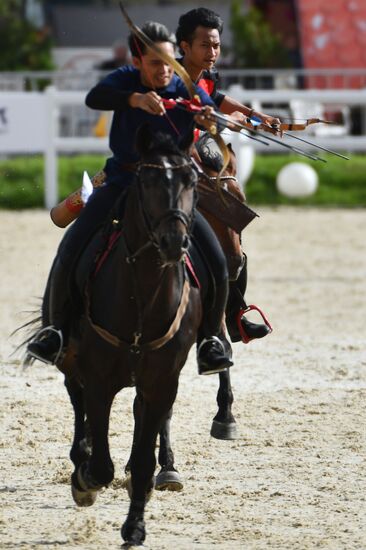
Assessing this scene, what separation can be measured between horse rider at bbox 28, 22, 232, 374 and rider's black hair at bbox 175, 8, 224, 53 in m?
1.28

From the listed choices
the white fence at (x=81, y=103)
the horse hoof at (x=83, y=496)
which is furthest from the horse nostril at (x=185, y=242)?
the white fence at (x=81, y=103)

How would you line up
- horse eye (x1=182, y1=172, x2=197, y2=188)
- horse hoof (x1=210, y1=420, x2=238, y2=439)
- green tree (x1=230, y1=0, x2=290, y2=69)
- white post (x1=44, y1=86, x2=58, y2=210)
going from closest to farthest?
horse eye (x1=182, y1=172, x2=197, y2=188), horse hoof (x1=210, y1=420, x2=238, y2=439), white post (x1=44, y1=86, x2=58, y2=210), green tree (x1=230, y1=0, x2=290, y2=69)

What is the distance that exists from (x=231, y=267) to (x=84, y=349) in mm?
1644

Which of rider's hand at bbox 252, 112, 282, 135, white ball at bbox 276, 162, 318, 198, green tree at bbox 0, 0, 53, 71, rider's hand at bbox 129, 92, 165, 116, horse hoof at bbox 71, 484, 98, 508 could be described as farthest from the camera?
green tree at bbox 0, 0, 53, 71

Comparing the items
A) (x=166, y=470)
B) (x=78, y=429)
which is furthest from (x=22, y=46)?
(x=166, y=470)

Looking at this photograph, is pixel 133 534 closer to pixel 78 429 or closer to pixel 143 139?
pixel 78 429

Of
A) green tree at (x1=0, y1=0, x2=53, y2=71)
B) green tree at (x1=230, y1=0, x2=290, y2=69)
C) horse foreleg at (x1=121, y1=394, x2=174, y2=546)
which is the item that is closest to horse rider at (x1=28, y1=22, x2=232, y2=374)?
horse foreleg at (x1=121, y1=394, x2=174, y2=546)

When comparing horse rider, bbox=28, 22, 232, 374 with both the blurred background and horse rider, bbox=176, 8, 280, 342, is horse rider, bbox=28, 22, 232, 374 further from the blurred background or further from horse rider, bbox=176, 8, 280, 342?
the blurred background

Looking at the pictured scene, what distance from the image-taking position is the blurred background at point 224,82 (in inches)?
742

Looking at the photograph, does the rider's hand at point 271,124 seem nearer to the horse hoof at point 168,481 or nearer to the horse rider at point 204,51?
the horse rider at point 204,51

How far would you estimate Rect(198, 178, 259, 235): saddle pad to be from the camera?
655 centimetres

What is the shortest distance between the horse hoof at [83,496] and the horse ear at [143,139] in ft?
5.41

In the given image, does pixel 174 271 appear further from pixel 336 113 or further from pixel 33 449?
pixel 336 113

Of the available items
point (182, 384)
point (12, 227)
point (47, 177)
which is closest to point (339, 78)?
point (47, 177)
